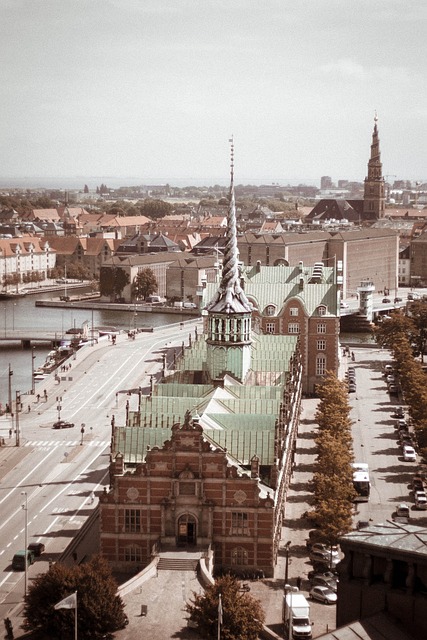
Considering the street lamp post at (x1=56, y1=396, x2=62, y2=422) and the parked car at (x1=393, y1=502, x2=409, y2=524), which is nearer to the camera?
the parked car at (x1=393, y1=502, x2=409, y2=524)

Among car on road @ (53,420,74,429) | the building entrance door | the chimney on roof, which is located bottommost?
car on road @ (53,420,74,429)

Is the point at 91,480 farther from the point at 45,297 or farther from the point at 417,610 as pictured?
the point at 45,297

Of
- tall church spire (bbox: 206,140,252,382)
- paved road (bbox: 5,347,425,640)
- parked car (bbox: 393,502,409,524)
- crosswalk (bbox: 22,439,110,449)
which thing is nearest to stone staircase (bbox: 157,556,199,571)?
paved road (bbox: 5,347,425,640)

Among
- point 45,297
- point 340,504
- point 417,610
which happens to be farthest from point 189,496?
point 45,297

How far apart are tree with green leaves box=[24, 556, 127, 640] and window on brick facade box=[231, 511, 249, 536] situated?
25.8 ft

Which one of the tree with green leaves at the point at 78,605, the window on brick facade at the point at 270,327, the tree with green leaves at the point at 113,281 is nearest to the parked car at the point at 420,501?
the tree with green leaves at the point at 78,605

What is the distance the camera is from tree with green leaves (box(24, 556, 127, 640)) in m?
32.0

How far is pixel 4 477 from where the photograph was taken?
5584 cm

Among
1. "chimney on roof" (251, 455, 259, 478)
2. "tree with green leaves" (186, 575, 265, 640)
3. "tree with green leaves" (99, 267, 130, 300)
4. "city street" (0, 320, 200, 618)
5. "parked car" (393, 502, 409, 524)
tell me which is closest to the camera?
"tree with green leaves" (186, 575, 265, 640)

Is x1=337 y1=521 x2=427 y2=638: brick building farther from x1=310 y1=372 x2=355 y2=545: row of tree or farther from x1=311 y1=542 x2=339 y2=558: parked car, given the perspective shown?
x1=311 y1=542 x2=339 y2=558: parked car

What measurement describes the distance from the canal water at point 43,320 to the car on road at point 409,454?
46.1 meters

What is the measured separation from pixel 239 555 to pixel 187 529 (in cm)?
206

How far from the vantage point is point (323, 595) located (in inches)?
1495

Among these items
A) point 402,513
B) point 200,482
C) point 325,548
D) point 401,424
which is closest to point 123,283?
point 401,424
